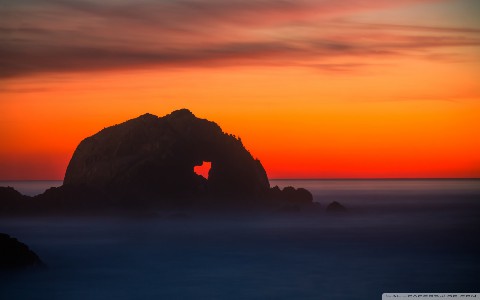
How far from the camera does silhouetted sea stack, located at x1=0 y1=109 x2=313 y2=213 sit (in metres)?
41.8

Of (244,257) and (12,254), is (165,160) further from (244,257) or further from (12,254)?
(12,254)

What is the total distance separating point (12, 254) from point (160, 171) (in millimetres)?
23017

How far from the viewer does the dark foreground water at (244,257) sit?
20297mm

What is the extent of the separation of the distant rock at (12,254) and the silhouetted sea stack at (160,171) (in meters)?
19.9

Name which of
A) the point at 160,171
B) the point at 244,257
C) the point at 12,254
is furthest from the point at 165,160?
the point at 12,254

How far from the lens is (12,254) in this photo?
2028 centimetres

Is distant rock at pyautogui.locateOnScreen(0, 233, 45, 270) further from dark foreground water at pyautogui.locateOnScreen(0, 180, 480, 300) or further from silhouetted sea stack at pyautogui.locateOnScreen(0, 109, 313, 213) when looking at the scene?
silhouetted sea stack at pyautogui.locateOnScreen(0, 109, 313, 213)

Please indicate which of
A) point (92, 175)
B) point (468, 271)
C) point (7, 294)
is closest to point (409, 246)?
point (468, 271)

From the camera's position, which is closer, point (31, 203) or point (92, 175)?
point (31, 203)

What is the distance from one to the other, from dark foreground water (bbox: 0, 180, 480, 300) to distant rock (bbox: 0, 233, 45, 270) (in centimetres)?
33

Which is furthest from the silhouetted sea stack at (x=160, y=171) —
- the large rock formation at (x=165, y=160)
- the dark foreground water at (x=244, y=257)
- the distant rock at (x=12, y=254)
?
the distant rock at (x=12, y=254)

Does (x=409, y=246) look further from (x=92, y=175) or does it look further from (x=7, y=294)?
(x=92, y=175)

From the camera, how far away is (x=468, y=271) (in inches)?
950

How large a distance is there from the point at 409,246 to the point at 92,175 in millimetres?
20249
